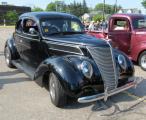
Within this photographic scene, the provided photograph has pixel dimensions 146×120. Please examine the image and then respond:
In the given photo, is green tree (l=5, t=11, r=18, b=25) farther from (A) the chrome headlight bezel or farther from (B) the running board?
(A) the chrome headlight bezel

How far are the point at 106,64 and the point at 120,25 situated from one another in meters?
5.67

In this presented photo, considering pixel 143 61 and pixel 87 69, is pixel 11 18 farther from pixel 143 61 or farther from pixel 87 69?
pixel 87 69

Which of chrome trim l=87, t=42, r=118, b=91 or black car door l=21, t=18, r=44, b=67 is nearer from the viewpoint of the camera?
chrome trim l=87, t=42, r=118, b=91

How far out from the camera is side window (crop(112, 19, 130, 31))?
11.3 metres

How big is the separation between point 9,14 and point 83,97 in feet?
202

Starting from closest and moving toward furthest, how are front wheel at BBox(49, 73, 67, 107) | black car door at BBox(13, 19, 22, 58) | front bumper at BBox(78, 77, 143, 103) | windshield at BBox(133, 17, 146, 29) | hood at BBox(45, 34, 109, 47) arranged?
1. front bumper at BBox(78, 77, 143, 103)
2. front wheel at BBox(49, 73, 67, 107)
3. hood at BBox(45, 34, 109, 47)
4. black car door at BBox(13, 19, 22, 58)
5. windshield at BBox(133, 17, 146, 29)

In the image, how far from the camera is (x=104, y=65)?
21.1 ft

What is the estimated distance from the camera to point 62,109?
253 inches

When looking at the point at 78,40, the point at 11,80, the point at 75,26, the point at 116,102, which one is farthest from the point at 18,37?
the point at 116,102

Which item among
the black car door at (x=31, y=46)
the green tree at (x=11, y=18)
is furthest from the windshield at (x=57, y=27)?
the green tree at (x=11, y=18)

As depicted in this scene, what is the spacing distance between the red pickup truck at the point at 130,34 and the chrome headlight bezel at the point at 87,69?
4.57 meters

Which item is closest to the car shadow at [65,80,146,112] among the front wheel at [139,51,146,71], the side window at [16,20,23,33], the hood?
the hood

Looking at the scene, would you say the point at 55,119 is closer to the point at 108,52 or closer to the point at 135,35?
the point at 108,52

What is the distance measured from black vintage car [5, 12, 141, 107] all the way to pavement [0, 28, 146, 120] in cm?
29
